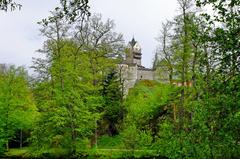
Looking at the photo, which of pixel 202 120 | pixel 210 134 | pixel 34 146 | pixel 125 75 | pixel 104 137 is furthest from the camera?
pixel 125 75

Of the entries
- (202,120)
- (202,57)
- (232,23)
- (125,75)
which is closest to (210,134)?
(202,120)

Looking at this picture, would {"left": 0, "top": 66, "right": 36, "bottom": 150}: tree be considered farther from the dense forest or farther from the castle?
the castle

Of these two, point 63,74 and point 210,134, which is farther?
point 63,74

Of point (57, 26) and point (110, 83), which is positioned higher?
point (57, 26)

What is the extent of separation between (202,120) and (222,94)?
293cm

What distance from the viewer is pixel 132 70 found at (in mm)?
66625

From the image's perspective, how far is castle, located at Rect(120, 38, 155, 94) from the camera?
151 ft

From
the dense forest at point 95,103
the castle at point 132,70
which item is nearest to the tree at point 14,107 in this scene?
the dense forest at point 95,103

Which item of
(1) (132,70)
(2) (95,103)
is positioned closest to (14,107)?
(2) (95,103)

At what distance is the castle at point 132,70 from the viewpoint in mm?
46162

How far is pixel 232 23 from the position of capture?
31.7 ft

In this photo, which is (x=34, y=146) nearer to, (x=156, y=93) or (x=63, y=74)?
(x=63, y=74)

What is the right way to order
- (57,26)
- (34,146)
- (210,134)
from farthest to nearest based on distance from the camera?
(57,26)
(34,146)
(210,134)

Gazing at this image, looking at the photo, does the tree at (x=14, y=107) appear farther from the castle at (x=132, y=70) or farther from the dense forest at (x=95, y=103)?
the castle at (x=132, y=70)
